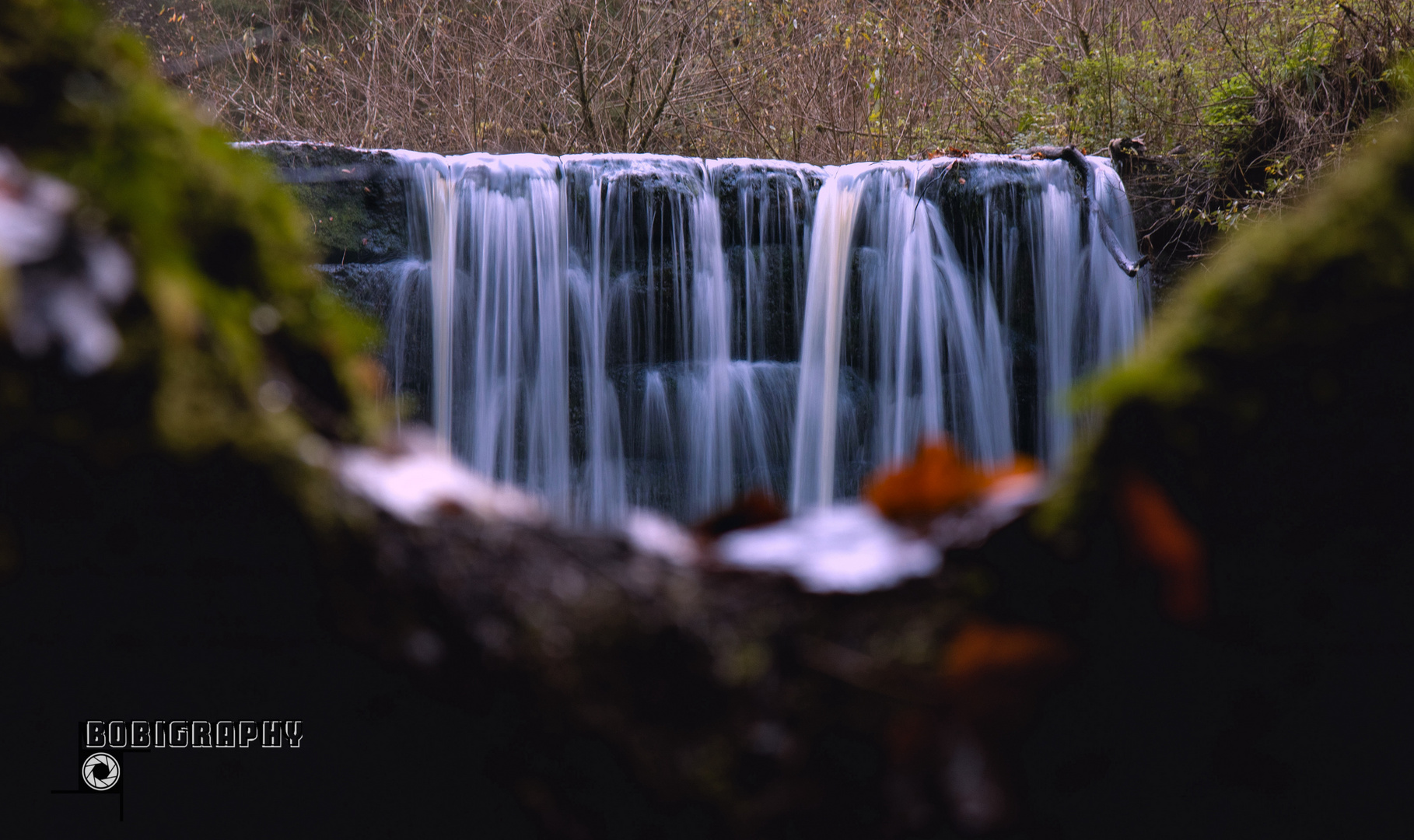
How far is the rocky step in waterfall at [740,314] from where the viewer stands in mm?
7309

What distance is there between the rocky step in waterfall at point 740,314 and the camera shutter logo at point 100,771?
6.66 meters

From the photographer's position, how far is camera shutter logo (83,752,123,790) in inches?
23.7

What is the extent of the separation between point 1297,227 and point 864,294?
277 inches

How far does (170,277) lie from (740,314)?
23.3 ft

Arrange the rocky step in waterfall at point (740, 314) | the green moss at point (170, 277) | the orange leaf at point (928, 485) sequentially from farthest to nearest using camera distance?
the rocky step in waterfall at point (740, 314) < the orange leaf at point (928, 485) < the green moss at point (170, 277)

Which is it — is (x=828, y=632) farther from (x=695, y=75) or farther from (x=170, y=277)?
(x=695, y=75)

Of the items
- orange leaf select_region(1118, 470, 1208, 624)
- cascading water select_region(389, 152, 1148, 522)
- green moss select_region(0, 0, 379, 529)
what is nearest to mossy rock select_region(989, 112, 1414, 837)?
orange leaf select_region(1118, 470, 1208, 624)

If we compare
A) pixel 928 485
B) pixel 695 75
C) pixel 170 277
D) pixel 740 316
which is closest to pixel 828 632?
pixel 928 485

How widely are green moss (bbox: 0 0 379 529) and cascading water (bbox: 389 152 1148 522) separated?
668 centimetres

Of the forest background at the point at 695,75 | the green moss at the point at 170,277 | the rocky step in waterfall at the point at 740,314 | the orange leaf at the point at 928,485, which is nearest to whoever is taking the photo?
the green moss at the point at 170,277

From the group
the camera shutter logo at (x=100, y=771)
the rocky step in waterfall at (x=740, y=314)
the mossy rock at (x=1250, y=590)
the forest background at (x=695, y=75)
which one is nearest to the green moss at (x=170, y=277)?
the camera shutter logo at (x=100, y=771)

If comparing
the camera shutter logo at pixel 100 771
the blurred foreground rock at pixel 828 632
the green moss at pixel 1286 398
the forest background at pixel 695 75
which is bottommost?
the camera shutter logo at pixel 100 771

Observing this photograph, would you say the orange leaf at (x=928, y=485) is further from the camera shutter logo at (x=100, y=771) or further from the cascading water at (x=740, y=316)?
the cascading water at (x=740, y=316)

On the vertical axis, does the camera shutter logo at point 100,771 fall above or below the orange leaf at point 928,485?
below
